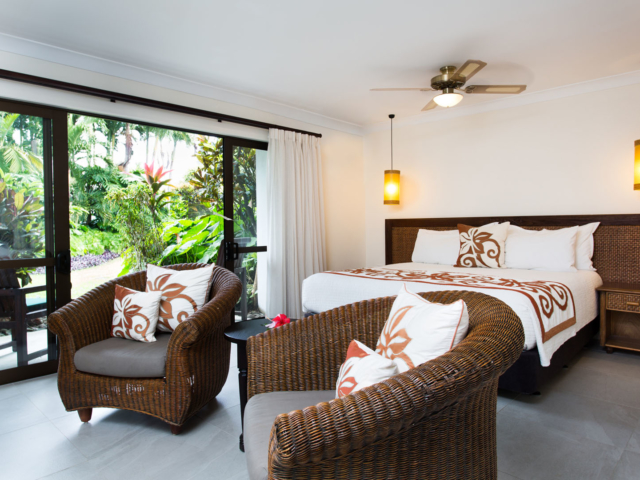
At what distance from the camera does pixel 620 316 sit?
3.30 metres

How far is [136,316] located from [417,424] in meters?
1.77

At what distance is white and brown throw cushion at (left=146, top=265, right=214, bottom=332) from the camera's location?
2.26 m

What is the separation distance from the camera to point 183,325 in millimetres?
1909

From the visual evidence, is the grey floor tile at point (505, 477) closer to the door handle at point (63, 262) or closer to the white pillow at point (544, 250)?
the white pillow at point (544, 250)

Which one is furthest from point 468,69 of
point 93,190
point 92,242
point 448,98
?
point 92,242

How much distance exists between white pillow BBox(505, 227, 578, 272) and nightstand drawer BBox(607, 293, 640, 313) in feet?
1.12

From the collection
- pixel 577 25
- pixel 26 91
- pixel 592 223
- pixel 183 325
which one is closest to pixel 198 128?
pixel 26 91

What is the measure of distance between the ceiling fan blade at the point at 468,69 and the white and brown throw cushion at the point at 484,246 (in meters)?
1.42

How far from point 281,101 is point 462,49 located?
189cm

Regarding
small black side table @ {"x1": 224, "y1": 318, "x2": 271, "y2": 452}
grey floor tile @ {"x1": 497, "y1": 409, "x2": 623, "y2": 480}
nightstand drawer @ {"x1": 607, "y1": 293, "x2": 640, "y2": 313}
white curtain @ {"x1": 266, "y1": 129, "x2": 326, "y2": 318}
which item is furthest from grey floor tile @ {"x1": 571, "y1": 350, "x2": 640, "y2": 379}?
white curtain @ {"x1": 266, "y1": 129, "x2": 326, "y2": 318}

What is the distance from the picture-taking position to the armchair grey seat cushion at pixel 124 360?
1946 mm

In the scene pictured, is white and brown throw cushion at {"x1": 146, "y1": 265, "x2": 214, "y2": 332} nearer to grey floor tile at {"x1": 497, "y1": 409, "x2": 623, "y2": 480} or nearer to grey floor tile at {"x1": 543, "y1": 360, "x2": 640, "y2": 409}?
grey floor tile at {"x1": 497, "y1": 409, "x2": 623, "y2": 480}

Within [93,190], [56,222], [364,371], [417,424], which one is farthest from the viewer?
[93,190]

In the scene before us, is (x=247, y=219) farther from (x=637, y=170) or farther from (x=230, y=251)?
(x=637, y=170)
